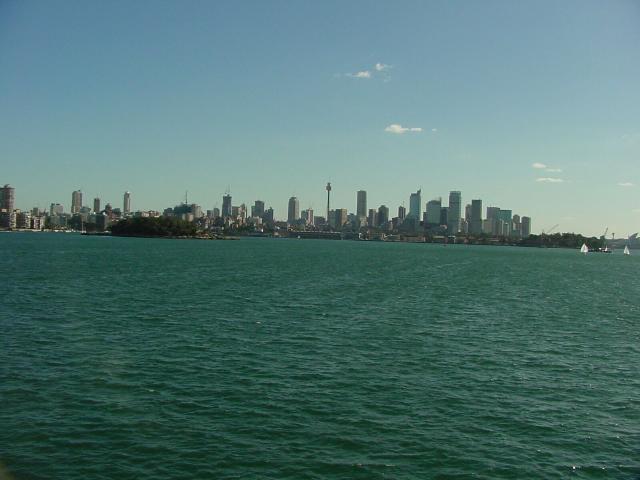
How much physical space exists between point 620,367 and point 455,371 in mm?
8329

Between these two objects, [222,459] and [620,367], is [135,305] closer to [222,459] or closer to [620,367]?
[222,459]

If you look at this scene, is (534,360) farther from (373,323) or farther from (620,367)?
(373,323)

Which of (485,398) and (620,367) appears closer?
(485,398)

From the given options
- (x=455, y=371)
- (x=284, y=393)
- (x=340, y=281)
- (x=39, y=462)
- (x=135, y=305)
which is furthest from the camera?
(x=340, y=281)

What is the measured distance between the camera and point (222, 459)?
15539 millimetres

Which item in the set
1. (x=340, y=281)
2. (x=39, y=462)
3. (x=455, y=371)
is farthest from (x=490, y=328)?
(x=340, y=281)

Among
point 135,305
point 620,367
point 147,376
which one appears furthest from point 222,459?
point 135,305

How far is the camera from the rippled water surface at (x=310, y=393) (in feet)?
51.6

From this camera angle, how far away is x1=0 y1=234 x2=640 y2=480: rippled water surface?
1572 centimetres

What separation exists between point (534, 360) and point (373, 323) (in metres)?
11.8

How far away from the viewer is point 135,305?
139 feet

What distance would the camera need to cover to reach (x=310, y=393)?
21047mm

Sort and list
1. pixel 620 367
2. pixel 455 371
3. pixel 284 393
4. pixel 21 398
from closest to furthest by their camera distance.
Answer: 1. pixel 21 398
2. pixel 284 393
3. pixel 455 371
4. pixel 620 367

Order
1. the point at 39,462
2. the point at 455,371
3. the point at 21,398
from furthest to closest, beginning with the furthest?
1. the point at 455,371
2. the point at 21,398
3. the point at 39,462
